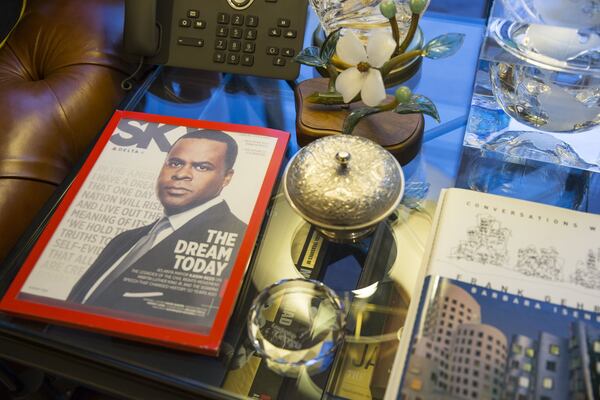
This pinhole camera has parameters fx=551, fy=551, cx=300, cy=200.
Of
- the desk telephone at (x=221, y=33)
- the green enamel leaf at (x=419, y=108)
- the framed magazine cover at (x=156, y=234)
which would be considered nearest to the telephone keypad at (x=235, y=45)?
the desk telephone at (x=221, y=33)

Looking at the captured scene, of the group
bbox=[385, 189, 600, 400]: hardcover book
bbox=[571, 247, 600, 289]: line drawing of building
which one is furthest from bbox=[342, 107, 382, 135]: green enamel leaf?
bbox=[571, 247, 600, 289]: line drawing of building

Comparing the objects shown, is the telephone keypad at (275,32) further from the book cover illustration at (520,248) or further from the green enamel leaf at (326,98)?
the book cover illustration at (520,248)

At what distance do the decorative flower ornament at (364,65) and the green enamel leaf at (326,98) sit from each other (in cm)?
4

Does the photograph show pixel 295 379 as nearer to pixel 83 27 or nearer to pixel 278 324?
pixel 278 324

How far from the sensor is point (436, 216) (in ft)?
1.70

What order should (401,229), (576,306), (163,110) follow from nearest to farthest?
(576,306) < (401,229) < (163,110)

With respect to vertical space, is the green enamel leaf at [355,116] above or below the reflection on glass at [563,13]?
below

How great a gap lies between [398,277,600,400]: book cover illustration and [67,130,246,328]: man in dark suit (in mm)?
180

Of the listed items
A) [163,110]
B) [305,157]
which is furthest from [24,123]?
[305,157]

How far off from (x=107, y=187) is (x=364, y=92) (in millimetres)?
279

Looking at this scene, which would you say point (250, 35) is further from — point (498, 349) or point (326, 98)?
point (498, 349)

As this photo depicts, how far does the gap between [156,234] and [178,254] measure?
0.11ft

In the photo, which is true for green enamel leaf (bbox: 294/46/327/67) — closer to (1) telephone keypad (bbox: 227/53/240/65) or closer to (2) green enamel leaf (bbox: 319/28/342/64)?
(2) green enamel leaf (bbox: 319/28/342/64)

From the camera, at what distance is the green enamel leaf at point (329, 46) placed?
556 millimetres
